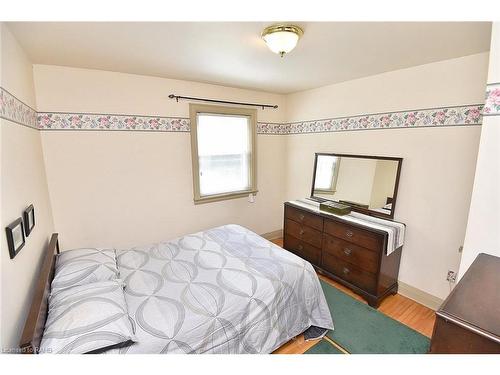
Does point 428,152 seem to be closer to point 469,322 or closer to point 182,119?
point 469,322

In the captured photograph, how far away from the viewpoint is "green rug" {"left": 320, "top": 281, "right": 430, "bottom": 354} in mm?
1770

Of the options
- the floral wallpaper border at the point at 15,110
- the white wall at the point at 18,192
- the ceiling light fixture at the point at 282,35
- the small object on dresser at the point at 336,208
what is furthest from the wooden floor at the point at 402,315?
the floral wallpaper border at the point at 15,110

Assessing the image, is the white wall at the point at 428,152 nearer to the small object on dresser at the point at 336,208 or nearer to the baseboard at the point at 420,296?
the baseboard at the point at 420,296

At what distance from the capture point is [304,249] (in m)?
2.88

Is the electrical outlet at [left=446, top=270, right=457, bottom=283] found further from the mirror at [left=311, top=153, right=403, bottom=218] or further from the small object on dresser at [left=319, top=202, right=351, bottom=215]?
the small object on dresser at [left=319, top=202, right=351, bottom=215]

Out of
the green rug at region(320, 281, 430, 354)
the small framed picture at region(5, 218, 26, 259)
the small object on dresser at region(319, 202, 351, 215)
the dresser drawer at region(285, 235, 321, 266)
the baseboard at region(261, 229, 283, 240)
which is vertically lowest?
the green rug at region(320, 281, 430, 354)

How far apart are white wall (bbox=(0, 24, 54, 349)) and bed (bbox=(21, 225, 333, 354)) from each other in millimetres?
74

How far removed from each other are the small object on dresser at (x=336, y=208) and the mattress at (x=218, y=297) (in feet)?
2.92

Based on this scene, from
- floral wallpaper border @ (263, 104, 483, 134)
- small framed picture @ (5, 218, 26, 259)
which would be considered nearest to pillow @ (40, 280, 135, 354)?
small framed picture @ (5, 218, 26, 259)

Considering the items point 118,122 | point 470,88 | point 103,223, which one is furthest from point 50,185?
point 470,88
